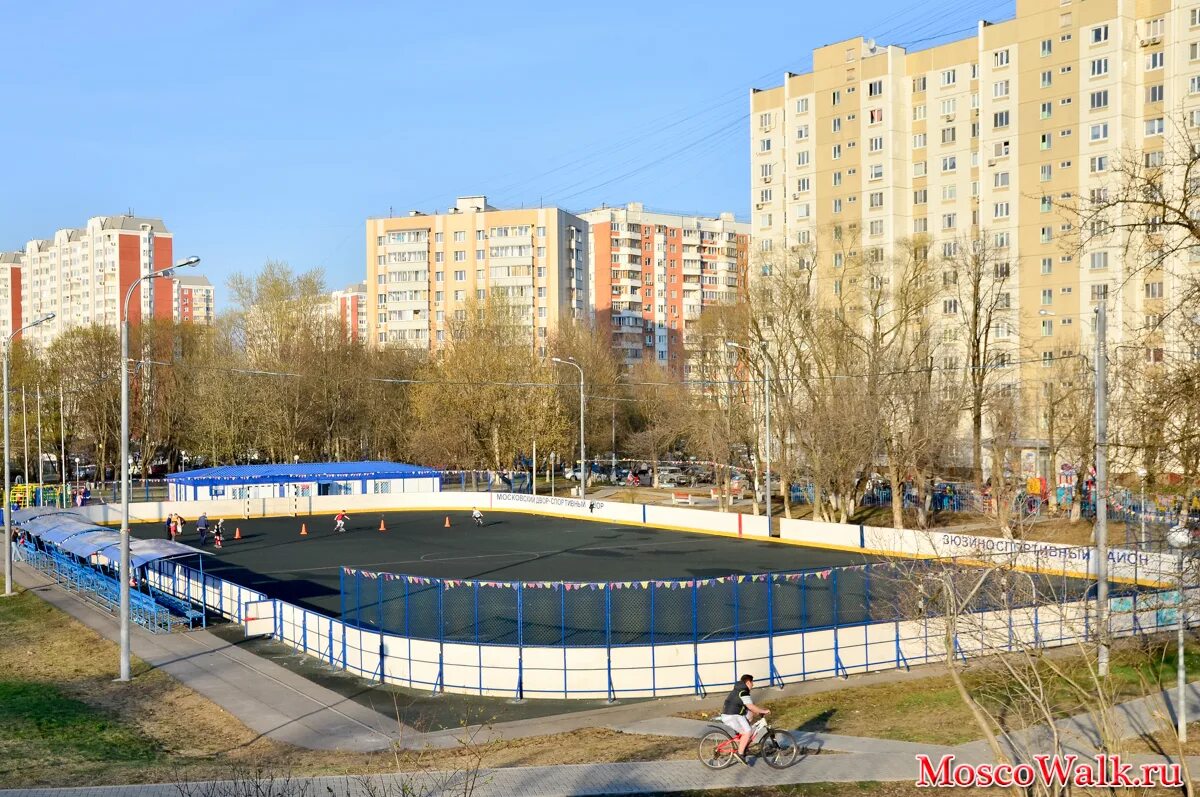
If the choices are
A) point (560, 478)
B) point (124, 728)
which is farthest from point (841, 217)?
point (124, 728)

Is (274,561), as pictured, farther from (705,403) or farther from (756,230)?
(756,230)

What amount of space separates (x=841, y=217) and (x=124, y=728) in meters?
70.2

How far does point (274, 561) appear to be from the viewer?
41.6 m

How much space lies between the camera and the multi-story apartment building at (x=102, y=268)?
173m

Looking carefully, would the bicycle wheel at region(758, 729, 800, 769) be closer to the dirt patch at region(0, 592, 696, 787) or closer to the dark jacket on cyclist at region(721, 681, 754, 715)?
the dark jacket on cyclist at region(721, 681, 754, 715)

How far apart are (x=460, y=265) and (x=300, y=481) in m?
59.2

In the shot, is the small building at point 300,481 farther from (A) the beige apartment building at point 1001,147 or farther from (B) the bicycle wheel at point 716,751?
(B) the bicycle wheel at point 716,751

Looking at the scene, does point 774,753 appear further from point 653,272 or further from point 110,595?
point 653,272

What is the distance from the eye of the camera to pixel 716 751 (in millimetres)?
15641

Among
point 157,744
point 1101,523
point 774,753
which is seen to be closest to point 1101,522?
point 1101,523

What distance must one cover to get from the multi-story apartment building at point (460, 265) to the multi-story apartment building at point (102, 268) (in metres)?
62.3

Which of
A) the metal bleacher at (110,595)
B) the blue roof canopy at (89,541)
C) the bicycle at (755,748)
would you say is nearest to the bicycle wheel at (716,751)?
the bicycle at (755,748)

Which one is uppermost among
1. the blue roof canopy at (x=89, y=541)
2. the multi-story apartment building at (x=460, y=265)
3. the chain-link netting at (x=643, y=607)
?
the multi-story apartment building at (x=460, y=265)

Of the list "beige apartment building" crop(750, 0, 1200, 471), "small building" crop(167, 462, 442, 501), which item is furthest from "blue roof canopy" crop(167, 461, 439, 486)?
"beige apartment building" crop(750, 0, 1200, 471)
